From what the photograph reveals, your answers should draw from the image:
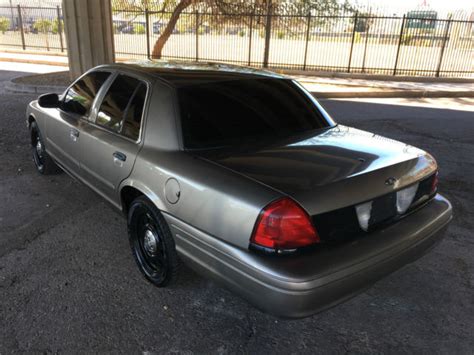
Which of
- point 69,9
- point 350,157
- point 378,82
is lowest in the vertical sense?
point 378,82

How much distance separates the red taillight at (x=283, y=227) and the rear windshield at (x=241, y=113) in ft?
2.60

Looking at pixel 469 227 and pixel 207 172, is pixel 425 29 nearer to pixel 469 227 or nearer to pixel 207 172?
pixel 469 227

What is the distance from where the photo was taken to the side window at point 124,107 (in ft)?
10.4

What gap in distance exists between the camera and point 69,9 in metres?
11.1

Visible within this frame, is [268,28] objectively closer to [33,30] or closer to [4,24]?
[33,30]

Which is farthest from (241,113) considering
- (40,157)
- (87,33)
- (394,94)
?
(394,94)

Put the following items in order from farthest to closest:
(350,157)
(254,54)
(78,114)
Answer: (254,54), (78,114), (350,157)

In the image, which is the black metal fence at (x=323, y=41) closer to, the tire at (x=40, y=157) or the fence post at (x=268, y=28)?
the fence post at (x=268, y=28)

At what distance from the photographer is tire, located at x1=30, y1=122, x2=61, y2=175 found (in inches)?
199

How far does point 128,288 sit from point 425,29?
16.4m

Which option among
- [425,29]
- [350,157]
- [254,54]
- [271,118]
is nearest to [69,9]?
[254,54]

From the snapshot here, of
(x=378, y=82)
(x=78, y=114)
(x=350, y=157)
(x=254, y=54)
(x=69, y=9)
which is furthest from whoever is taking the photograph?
(x=254, y=54)

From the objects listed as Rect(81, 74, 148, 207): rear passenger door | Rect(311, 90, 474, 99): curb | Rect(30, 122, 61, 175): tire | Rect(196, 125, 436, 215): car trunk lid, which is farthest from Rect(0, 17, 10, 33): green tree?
Rect(196, 125, 436, 215): car trunk lid

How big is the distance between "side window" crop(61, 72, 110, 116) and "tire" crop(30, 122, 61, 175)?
96 cm
